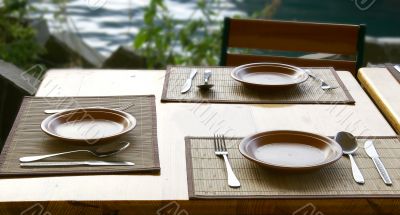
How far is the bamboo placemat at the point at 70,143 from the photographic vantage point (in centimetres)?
106

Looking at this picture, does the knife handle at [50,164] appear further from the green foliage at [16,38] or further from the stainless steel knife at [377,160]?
the green foliage at [16,38]

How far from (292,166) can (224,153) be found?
0.15 metres

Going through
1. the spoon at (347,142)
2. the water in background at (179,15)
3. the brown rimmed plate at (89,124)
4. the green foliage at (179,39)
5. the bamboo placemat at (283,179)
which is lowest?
the bamboo placemat at (283,179)

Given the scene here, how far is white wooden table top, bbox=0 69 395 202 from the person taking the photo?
990mm

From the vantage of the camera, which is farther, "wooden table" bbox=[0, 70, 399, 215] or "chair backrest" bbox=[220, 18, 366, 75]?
"chair backrest" bbox=[220, 18, 366, 75]

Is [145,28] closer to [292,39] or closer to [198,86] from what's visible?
[292,39]

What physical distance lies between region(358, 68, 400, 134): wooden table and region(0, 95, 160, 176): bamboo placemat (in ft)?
1.66

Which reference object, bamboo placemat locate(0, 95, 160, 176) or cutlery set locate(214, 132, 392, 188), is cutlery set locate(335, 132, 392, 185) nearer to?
cutlery set locate(214, 132, 392, 188)

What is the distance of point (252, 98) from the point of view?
1439 millimetres

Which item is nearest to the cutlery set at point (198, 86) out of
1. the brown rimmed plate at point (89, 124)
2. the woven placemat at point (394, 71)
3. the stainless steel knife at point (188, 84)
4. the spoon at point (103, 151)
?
the stainless steel knife at point (188, 84)

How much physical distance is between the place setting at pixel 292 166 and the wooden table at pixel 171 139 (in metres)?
0.02

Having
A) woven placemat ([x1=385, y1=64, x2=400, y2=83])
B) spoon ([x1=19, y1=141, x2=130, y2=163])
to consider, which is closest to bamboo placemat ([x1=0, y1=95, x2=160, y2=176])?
spoon ([x1=19, y1=141, x2=130, y2=163])

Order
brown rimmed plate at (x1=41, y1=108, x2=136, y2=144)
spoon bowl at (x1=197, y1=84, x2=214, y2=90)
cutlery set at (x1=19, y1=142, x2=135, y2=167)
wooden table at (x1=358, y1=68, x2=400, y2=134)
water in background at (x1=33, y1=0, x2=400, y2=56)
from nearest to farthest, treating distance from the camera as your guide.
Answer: cutlery set at (x1=19, y1=142, x2=135, y2=167) < brown rimmed plate at (x1=41, y1=108, x2=136, y2=144) < wooden table at (x1=358, y1=68, x2=400, y2=134) < spoon bowl at (x1=197, y1=84, x2=214, y2=90) < water in background at (x1=33, y1=0, x2=400, y2=56)

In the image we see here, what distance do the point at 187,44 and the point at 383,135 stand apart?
185 cm
